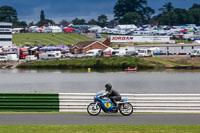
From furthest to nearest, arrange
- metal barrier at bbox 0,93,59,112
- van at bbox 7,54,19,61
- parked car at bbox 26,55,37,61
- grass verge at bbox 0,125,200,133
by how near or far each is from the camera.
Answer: van at bbox 7,54,19,61 → parked car at bbox 26,55,37,61 → metal barrier at bbox 0,93,59,112 → grass verge at bbox 0,125,200,133

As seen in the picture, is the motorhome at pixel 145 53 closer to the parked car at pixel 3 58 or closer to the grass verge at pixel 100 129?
the parked car at pixel 3 58

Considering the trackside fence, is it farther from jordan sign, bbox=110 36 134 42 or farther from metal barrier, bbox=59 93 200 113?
jordan sign, bbox=110 36 134 42

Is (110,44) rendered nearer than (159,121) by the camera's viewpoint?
No

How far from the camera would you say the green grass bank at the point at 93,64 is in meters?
90.9

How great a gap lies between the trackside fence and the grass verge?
A: 17.0 feet

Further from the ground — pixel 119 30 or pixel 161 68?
pixel 119 30

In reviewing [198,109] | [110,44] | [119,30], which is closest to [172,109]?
[198,109]

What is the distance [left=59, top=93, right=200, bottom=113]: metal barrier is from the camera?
22.6 meters

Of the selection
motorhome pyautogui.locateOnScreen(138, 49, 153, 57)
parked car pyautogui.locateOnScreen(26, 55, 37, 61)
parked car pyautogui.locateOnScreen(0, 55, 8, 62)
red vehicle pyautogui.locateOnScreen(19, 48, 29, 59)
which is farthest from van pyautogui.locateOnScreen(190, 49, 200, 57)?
parked car pyautogui.locateOnScreen(0, 55, 8, 62)

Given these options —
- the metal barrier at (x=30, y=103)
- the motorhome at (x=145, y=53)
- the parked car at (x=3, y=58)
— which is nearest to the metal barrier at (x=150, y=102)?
the metal barrier at (x=30, y=103)

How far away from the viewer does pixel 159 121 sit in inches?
746

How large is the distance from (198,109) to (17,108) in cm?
877

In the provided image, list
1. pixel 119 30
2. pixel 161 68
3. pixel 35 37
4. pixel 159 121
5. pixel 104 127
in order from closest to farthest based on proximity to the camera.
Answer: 1. pixel 104 127
2. pixel 159 121
3. pixel 161 68
4. pixel 35 37
5. pixel 119 30

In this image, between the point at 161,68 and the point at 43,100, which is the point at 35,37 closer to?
the point at 161,68
